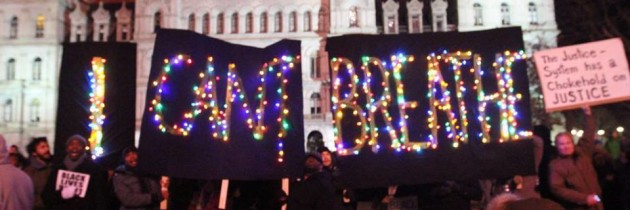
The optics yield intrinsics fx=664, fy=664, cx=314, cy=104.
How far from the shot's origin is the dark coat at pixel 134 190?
6.47 metres

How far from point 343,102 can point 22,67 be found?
34.2m

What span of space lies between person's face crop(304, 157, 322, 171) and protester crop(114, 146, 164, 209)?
162cm

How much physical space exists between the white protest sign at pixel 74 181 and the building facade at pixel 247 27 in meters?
27.8

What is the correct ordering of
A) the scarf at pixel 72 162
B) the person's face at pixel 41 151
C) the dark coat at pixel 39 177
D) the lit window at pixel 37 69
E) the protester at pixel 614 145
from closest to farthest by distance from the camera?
the scarf at pixel 72 162 < the dark coat at pixel 39 177 < the person's face at pixel 41 151 < the protester at pixel 614 145 < the lit window at pixel 37 69

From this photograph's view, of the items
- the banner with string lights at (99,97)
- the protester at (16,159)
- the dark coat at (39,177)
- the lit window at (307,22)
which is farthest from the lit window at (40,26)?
the dark coat at (39,177)

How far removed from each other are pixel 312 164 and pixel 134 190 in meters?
1.81

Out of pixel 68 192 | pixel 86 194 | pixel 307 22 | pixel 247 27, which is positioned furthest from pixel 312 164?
pixel 247 27

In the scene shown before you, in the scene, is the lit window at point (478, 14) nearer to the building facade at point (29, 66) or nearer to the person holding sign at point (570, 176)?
the building facade at point (29, 66)

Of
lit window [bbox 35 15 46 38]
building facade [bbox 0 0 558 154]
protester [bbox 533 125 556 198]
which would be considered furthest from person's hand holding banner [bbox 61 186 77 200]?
lit window [bbox 35 15 46 38]

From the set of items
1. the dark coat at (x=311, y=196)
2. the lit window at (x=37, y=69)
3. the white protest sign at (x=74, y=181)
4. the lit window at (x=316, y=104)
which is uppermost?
the lit window at (x=37, y=69)

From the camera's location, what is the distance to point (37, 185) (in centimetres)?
673

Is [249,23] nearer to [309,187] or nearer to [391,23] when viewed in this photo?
[391,23]

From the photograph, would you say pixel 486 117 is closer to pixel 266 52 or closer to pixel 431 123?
pixel 431 123

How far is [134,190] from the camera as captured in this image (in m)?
6.53
